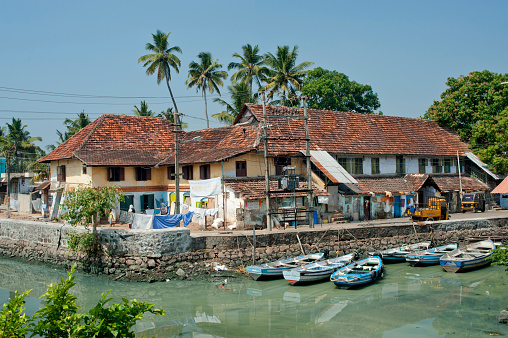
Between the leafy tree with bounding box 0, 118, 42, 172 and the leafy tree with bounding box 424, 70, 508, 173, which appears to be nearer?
the leafy tree with bounding box 424, 70, 508, 173

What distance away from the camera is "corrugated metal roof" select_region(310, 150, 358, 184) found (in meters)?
31.0

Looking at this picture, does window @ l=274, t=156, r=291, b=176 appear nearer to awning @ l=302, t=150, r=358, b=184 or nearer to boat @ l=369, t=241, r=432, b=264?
awning @ l=302, t=150, r=358, b=184

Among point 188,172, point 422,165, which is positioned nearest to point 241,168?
point 188,172

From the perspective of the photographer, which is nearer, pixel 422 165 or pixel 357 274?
pixel 357 274

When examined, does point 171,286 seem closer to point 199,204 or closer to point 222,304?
point 222,304

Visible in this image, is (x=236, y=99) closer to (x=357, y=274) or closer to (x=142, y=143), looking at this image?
(x=142, y=143)

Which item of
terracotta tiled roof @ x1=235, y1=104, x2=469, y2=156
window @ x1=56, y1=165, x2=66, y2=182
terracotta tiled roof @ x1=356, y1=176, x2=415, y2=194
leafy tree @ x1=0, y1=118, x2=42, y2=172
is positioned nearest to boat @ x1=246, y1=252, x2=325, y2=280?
terracotta tiled roof @ x1=235, y1=104, x2=469, y2=156

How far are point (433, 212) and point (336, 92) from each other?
23065 millimetres

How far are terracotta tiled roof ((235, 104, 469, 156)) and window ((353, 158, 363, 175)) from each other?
29.5 inches

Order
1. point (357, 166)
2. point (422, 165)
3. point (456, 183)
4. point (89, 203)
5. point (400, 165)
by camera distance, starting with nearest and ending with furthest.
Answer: point (89, 203)
point (357, 166)
point (400, 165)
point (422, 165)
point (456, 183)

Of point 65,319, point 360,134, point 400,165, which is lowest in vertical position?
point 65,319

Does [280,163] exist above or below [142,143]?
below

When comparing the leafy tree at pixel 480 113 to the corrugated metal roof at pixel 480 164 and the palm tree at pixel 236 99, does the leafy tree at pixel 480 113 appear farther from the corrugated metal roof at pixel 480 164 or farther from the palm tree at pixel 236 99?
the palm tree at pixel 236 99

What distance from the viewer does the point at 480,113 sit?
42.8m
